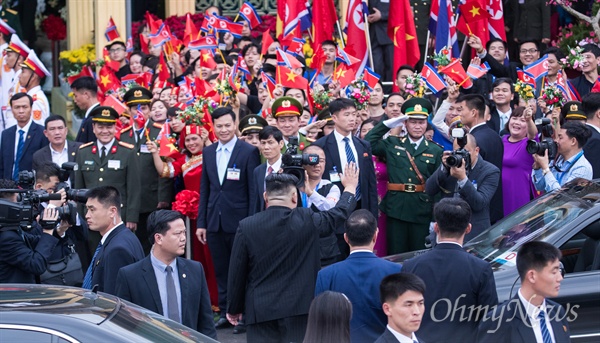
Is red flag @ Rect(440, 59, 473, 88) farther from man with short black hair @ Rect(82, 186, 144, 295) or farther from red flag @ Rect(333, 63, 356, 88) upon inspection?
man with short black hair @ Rect(82, 186, 144, 295)

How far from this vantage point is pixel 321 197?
347 inches

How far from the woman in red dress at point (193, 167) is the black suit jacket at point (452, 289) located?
5.06 metres

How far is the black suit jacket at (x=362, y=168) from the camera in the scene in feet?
33.5

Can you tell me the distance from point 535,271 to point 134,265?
2.67 m

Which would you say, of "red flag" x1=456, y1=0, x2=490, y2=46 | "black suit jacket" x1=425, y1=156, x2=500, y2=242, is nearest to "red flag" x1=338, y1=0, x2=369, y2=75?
"red flag" x1=456, y1=0, x2=490, y2=46

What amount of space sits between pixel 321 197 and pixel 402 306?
3.27m

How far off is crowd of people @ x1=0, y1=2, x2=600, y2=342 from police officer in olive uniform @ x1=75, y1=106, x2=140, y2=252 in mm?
16

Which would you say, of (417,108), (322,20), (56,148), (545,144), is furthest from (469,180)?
(322,20)

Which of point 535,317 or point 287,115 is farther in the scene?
point 287,115

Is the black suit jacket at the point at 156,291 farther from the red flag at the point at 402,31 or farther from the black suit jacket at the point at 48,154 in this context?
the red flag at the point at 402,31

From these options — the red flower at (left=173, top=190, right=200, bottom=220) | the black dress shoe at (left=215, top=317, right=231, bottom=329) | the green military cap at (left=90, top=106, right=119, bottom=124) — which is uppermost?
the green military cap at (left=90, top=106, right=119, bottom=124)

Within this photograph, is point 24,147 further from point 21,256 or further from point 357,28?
point 21,256

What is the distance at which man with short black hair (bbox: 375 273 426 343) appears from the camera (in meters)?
5.56

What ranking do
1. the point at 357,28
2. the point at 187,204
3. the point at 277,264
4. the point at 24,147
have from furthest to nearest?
the point at 357,28 < the point at 24,147 < the point at 187,204 < the point at 277,264
